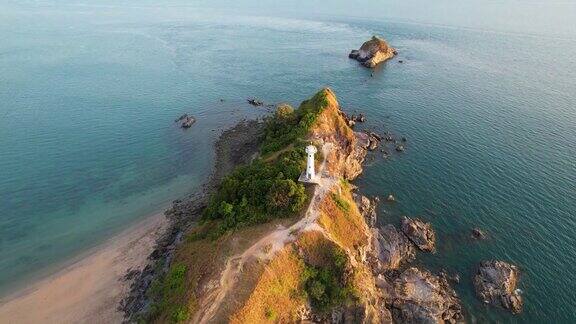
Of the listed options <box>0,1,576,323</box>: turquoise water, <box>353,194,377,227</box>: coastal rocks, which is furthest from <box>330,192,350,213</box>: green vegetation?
<box>0,1,576,323</box>: turquoise water

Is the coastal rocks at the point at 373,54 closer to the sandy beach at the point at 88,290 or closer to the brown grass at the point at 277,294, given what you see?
the sandy beach at the point at 88,290

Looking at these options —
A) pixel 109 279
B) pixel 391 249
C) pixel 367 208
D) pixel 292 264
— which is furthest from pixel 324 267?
pixel 109 279

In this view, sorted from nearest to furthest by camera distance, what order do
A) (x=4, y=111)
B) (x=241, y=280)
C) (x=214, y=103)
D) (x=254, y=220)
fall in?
(x=241, y=280), (x=254, y=220), (x=4, y=111), (x=214, y=103)

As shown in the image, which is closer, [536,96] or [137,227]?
[137,227]

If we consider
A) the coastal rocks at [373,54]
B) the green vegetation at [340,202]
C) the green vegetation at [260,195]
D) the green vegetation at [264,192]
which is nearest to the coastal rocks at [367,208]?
the green vegetation at [340,202]

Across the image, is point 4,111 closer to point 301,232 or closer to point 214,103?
point 214,103

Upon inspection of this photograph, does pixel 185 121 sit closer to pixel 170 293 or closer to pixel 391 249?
pixel 170 293

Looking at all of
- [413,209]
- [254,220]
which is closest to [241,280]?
[254,220]
